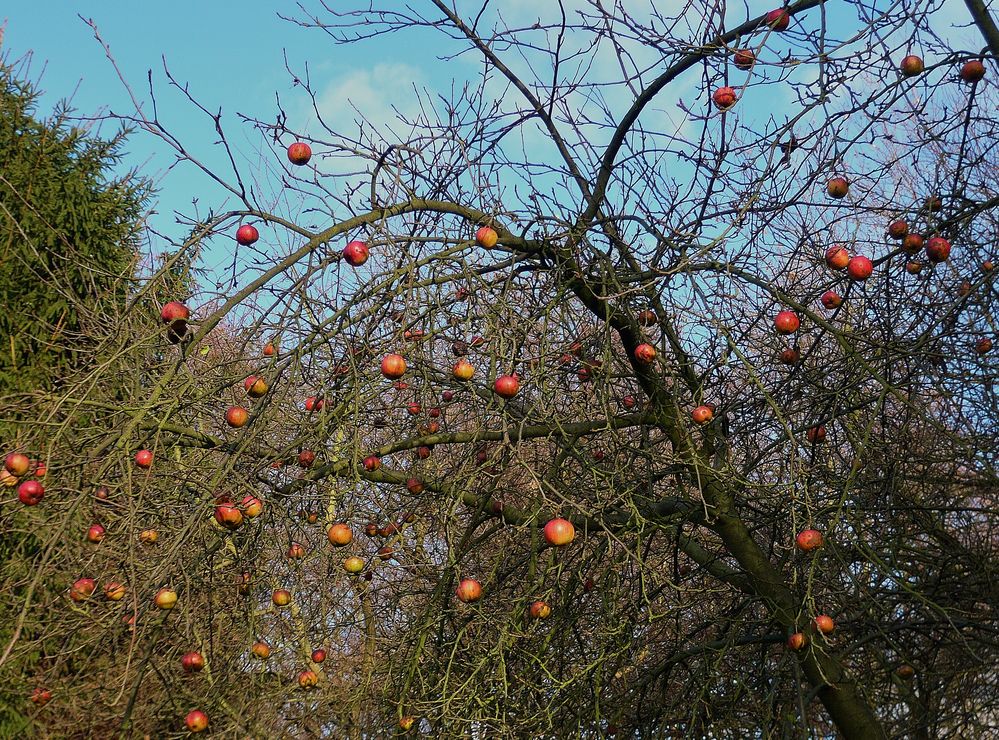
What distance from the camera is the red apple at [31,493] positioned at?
9.01 feet

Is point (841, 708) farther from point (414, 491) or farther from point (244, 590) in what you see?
point (244, 590)

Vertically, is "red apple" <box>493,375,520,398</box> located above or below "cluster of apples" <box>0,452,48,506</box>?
below

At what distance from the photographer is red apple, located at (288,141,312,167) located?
109 inches

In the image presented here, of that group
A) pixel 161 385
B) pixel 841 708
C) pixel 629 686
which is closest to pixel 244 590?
pixel 161 385

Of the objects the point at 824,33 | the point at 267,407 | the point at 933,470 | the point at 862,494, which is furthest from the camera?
the point at 933,470

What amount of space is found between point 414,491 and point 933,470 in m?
3.02

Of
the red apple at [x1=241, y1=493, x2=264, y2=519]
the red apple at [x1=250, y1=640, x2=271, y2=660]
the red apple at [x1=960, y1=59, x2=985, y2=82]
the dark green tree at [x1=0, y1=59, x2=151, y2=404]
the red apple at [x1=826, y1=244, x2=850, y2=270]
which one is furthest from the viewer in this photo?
the dark green tree at [x1=0, y1=59, x2=151, y2=404]

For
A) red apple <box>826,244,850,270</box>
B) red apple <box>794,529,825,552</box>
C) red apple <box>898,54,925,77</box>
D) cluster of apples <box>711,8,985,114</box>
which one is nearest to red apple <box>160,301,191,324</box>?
cluster of apples <box>711,8,985,114</box>

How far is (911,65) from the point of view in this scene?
325cm

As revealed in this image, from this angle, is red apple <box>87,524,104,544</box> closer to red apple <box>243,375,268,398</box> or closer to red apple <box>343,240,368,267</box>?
red apple <box>243,375,268,398</box>

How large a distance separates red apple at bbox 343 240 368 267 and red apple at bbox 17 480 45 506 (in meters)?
1.24

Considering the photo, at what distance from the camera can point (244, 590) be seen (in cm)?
326

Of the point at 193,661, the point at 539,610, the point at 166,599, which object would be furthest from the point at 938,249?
the point at 193,661

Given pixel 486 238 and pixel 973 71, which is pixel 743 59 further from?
pixel 486 238
